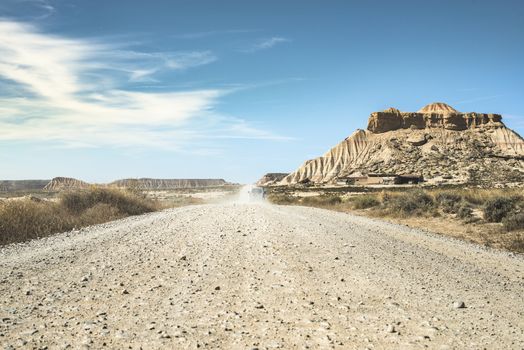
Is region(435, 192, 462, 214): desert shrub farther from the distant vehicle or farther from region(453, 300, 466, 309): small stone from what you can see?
the distant vehicle

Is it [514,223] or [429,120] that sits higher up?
[429,120]

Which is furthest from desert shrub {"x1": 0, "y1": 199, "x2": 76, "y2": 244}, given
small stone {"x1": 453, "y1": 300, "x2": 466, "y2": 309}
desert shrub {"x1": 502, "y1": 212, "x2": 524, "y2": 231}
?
desert shrub {"x1": 502, "y1": 212, "x2": 524, "y2": 231}

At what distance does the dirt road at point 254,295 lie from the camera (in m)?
4.80

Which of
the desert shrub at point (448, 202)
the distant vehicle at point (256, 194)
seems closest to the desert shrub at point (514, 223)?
the desert shrub at point (448, 202)

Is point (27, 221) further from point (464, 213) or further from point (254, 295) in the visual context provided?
point (464, 213)

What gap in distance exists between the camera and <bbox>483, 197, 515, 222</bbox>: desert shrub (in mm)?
19422

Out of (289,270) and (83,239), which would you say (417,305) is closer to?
(289,270)

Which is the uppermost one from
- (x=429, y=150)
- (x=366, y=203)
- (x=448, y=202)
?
(x=429, y=150)

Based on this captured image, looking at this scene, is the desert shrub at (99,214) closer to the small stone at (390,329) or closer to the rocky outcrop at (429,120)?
the small stone at (390,329)

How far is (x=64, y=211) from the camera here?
17.5 meters

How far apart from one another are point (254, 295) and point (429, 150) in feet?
358

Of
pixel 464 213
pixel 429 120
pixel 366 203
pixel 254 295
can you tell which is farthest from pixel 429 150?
pixel 254 295

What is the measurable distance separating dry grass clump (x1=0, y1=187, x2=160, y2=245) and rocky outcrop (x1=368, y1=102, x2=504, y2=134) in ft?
358

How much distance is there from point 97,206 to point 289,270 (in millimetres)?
13672
